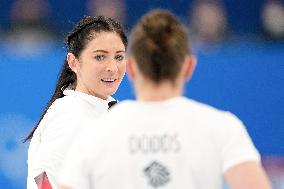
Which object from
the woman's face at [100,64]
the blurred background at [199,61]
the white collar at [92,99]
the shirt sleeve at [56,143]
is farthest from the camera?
the blurred background at [199,61]

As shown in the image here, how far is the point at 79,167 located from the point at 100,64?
143cm

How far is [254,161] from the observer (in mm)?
2797

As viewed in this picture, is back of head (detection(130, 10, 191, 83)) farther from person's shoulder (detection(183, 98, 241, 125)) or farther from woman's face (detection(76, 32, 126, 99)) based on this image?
woman's face (detection(76, 32, 126, 99))

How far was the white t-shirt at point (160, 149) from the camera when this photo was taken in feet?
9.18

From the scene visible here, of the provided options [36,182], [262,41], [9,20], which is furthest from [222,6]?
[36,182]

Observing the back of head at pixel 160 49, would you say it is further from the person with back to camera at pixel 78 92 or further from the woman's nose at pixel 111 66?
the woman's nose at pixel 111 66

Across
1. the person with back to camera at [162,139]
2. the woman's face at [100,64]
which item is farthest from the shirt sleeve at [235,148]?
the woman's face at [100,64]

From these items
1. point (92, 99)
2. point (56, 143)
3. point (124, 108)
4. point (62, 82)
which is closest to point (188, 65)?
point (124, 108)

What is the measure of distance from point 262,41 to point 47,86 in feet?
7.46

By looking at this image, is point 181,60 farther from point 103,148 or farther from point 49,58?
point 49,58

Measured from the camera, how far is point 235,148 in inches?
110

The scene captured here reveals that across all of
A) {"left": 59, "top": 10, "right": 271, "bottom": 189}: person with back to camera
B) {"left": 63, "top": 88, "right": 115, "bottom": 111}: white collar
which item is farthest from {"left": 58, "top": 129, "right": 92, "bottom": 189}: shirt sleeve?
{"left": 63, "top": 88, "right": 115, "bottom": 111}: white collar

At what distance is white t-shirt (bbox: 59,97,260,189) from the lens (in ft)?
9.18

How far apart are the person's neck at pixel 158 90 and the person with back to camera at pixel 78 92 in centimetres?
106
